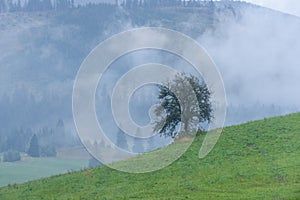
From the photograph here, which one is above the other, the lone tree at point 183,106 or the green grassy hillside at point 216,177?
the lone tree at point 183,106

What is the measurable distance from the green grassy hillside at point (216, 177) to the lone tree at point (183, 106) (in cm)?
661

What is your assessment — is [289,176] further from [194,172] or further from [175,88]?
[175,88]

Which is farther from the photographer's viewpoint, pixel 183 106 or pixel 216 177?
pixel 183 106

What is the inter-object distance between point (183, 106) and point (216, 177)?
81.8 ft

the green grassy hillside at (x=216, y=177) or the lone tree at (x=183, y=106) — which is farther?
the lone tree at (x=183, y=106)

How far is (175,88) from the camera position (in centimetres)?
6731

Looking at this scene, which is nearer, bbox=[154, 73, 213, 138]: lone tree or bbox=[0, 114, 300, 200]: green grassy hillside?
bbox=[0, 114, 300, 200]: green grassy hillside

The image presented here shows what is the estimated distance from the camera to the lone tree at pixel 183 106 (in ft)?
214

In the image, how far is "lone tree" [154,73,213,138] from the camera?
214ft

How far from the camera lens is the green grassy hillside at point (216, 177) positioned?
36.8 metres

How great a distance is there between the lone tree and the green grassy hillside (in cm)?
661

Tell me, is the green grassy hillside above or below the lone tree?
below

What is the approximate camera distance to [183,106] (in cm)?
6506

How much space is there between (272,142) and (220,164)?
8.88 m
